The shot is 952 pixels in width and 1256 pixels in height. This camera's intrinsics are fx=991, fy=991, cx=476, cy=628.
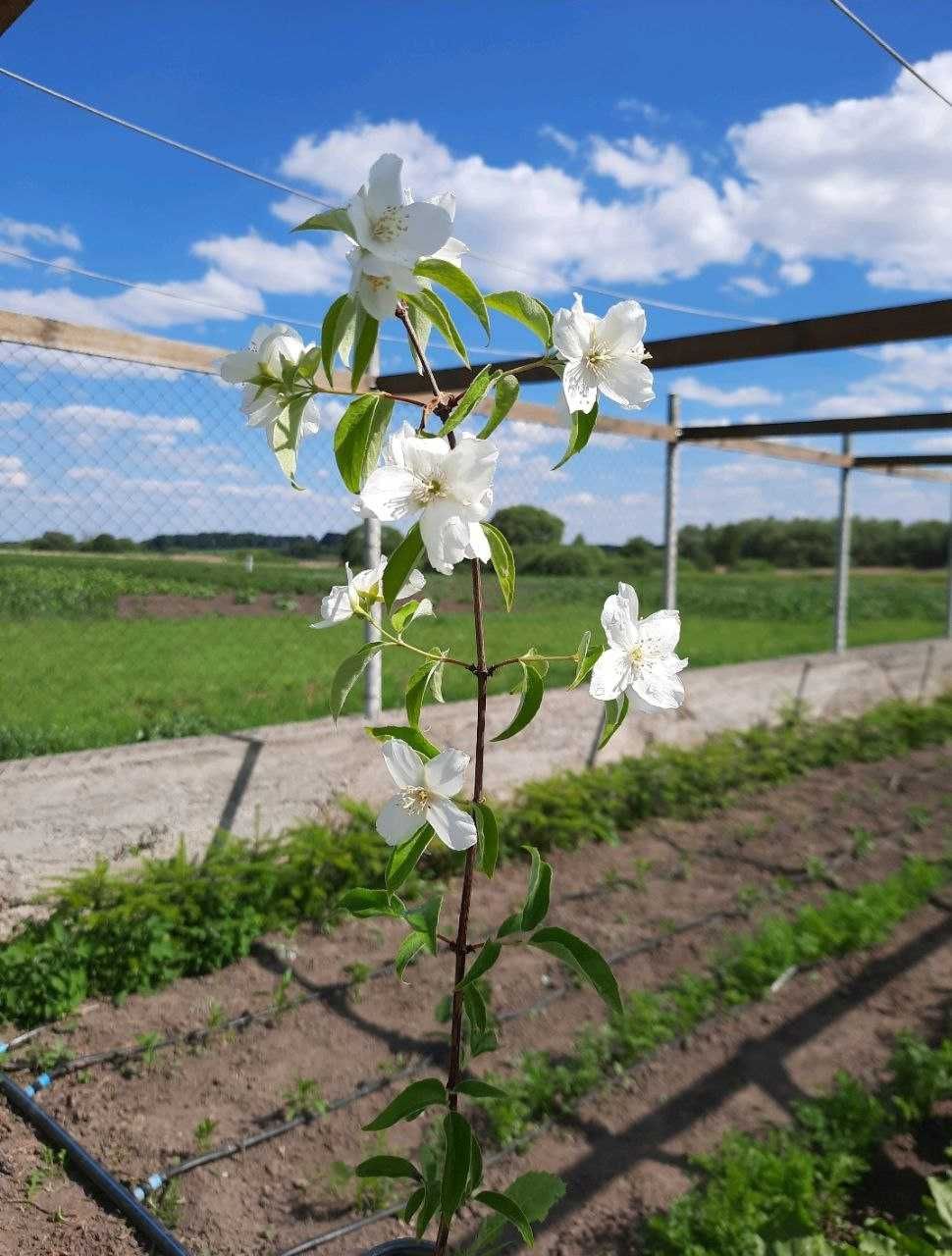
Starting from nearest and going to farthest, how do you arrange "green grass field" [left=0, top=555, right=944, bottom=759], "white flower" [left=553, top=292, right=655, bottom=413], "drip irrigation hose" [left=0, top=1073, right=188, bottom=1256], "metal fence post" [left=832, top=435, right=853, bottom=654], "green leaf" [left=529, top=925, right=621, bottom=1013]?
1. "white flower" [left=553, top=292, right=655, bottom=413]
2. "green leaf" [left=529, top=925, right=621, bottom=1013]
3. "drip irrigation hose" [left=0, top=1073, right=188, bottom=1256]
4. "green grass field" [left=0, top=555, right=944, bottom=759]
5. "metal fence post" [left=832, top=435, right=853, bottom=654]

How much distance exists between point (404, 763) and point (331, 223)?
61 centimetres

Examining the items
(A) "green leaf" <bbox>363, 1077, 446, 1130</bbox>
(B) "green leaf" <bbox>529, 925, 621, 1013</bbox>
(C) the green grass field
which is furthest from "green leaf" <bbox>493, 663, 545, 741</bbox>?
(C) the green grass field

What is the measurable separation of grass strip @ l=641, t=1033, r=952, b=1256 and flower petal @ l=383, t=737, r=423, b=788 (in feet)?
4.68

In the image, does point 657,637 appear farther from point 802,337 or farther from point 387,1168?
point 802,337

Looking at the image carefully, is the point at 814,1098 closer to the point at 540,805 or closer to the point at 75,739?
the point at 540,805

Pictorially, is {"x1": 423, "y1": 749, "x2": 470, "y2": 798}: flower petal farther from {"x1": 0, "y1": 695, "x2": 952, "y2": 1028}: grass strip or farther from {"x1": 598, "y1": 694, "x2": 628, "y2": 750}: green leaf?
{"x1": 0, "y1": 695, "x2": 952, "y2": 1028}: grass strip

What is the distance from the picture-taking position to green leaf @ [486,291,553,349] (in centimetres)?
122

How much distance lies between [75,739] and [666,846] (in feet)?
8.77

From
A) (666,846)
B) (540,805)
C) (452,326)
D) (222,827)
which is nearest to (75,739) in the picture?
(222,827)

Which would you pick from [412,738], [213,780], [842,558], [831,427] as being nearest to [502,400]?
[412,738]

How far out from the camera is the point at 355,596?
131cm

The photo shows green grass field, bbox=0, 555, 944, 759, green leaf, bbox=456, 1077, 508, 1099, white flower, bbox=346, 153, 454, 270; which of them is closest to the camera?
white flower, bbox=346, 153, 454, 270

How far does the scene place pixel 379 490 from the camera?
3.46ft

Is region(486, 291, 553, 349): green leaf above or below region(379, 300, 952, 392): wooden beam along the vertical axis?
below
